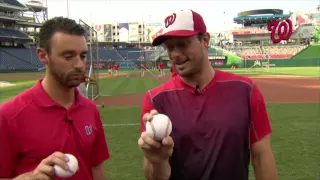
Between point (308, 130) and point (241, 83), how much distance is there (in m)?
7.94

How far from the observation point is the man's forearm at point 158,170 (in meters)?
2.16

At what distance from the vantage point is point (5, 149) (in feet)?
7.48

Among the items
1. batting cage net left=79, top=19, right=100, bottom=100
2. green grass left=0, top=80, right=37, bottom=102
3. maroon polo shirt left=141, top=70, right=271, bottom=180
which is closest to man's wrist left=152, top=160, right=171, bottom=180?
maroon polo shirt left=141, top=70, right=271, bottom=180

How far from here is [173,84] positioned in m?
2.57

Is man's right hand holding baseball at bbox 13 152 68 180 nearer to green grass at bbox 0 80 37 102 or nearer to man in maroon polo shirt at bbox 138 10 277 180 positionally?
man in maroon polo shirt at bbox 138 10 277 180

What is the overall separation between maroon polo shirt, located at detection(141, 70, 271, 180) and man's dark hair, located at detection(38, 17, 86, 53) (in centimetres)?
83

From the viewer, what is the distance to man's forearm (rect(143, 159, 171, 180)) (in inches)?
85.2

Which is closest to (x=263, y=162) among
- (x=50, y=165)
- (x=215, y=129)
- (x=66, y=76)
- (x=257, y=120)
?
(x=257, y=120)

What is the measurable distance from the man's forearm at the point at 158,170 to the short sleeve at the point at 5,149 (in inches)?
35.6

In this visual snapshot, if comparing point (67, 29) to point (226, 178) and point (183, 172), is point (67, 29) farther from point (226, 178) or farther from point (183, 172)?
point (226, 178)

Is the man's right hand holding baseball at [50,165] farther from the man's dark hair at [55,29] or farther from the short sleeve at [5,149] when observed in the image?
the man's dark hair at [55,29]

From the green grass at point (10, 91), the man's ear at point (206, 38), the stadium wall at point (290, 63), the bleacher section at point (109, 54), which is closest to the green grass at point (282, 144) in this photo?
the man's ear at point (206, 38)

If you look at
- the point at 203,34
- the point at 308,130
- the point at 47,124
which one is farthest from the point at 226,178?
the point at 308,130

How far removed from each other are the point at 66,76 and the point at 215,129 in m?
1.13
